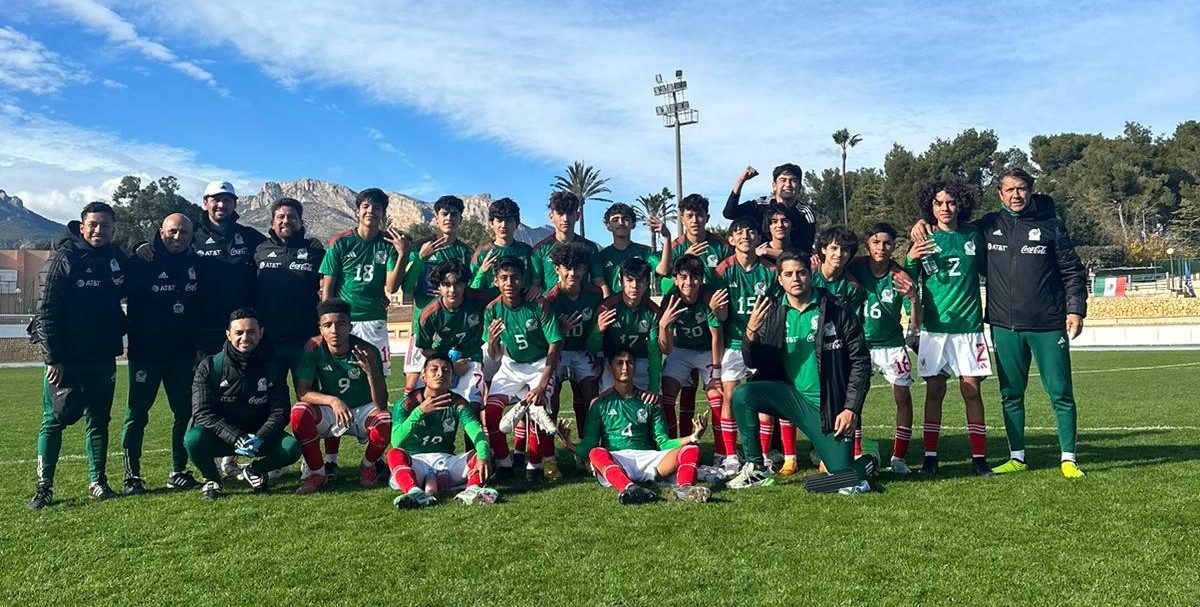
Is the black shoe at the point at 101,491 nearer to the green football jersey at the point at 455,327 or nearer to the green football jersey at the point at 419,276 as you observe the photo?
the green football jersey at the point at 455,327

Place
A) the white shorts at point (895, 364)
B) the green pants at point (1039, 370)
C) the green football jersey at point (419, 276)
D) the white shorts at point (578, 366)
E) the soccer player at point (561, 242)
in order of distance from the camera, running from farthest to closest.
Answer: the soccer player at point (561, 242)
the green football jersey at point (419, 276)
the white shorts at point (578, 366)
the white shorts at point (895, 364)
the green pants at point (1039, 370)

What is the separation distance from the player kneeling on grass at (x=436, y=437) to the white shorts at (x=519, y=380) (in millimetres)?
568

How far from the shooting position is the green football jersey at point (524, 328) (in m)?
6.11

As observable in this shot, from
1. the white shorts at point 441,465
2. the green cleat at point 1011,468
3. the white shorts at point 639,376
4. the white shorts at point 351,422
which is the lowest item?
the green cleat at point 1011,468

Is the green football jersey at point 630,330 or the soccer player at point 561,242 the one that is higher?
the soccer player at point 561,242

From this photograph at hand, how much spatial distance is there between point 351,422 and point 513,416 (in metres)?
1.18

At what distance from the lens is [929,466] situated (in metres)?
5.78

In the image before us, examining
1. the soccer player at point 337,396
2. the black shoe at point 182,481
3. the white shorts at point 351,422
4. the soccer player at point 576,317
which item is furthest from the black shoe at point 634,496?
the black shoe at point 182,481

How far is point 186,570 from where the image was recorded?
3791 mm

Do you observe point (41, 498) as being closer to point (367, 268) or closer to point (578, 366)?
point (367, 268)

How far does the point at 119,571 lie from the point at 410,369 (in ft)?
8.74

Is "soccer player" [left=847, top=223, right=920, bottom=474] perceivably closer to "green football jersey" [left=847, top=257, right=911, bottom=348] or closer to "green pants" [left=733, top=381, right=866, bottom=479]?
"green football jersey" [left=847, top=257, right=911, bottom=348]

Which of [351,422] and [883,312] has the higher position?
[883,312]

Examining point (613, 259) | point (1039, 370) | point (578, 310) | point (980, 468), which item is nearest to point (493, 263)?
point (578, 310)
